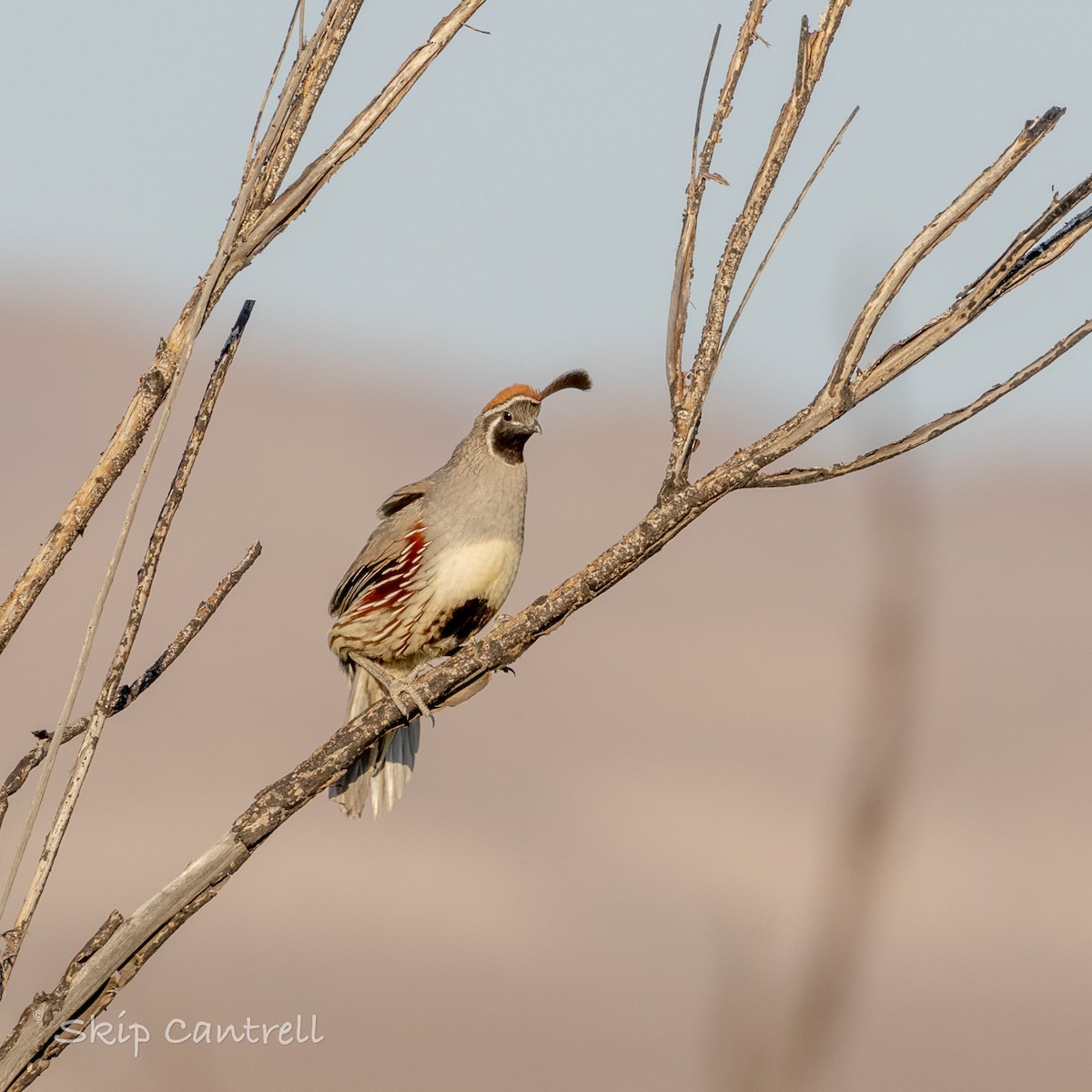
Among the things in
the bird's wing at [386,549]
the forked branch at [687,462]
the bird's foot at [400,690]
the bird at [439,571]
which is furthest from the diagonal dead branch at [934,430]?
the bird's wing at [386,549]

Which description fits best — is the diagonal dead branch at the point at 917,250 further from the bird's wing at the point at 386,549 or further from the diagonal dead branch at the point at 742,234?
the bird's wing at the point at 386,549

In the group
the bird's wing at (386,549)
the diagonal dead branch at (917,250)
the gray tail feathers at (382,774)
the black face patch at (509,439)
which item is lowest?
the diagonal dead branch at (917,250)

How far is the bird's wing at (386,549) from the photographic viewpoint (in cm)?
598

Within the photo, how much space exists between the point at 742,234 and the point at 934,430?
0.54 m

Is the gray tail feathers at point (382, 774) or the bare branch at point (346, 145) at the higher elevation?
the gray tail feathers at point (382, 774)

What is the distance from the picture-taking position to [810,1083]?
57.0 inches

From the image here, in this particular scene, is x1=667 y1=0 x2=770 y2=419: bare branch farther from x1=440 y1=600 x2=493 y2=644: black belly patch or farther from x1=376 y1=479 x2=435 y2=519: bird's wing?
x1=376 y1=479 x2=435 y2=519: bird's wing

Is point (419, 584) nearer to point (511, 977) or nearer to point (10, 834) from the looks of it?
point (511, 977)

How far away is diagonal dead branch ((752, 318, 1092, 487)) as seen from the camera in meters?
2.73

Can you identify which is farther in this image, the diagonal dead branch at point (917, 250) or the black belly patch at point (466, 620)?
the black belly patch at point (466, 620)

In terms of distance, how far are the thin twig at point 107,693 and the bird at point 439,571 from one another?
2864mm

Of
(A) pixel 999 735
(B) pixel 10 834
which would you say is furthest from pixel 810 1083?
(A) pixel 999 735

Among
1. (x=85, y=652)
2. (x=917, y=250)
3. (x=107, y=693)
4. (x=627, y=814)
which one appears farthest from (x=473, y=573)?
(x=627, y=814)

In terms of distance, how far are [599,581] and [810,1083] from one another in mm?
1444
